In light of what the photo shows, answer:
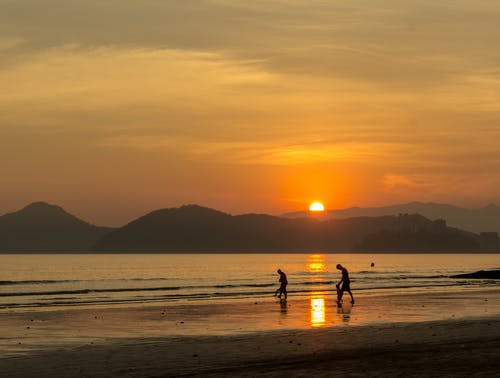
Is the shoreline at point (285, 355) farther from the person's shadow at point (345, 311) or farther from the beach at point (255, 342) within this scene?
the person's shadow at point (345, 311)

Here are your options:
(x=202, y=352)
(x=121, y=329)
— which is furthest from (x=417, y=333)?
(x=121, y=329)

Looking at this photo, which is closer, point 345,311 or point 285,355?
point 285,355

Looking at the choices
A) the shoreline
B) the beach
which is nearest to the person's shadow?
the beach

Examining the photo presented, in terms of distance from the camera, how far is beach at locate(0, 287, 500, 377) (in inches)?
760

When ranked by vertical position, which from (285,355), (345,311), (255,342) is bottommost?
(285,355)

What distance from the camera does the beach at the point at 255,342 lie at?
1931cm

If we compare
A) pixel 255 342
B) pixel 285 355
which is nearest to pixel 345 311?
pixel 255 342

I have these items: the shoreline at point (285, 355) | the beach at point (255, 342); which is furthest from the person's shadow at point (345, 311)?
the shoreline at point (285, 355)

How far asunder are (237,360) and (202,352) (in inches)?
87.4

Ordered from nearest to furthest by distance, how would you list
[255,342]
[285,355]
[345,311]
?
[285,355] < [255,342] < [345,311]

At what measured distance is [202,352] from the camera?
2288 cm

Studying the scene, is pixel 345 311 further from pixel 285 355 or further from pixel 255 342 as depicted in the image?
pixel 285 355

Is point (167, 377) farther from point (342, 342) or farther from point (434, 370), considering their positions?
point (342, 342)

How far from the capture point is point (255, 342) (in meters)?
25.1
